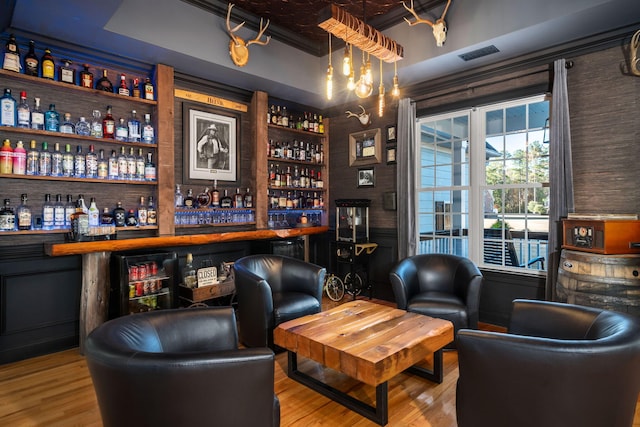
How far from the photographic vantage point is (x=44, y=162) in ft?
10.9

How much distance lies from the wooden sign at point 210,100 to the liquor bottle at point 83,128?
1057 millimetres

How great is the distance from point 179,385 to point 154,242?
260cm

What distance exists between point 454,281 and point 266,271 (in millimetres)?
1911

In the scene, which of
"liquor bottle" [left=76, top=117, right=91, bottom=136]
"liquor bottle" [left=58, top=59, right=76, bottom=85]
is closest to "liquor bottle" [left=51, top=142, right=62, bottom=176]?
"liquor bottle" [left=76, top=117, right=91, bottom=136]

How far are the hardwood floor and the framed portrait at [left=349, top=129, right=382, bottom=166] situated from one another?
3.10 metres

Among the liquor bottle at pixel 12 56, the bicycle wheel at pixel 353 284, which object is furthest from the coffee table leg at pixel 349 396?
the liquor bottle at pixel 12 56

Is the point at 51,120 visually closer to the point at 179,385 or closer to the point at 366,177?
the point at 179,385

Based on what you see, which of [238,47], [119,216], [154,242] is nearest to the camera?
[154,242]

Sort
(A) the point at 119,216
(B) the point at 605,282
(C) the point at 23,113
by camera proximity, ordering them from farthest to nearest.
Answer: (A) the point at 119,216, (C) the point at 23,113, (B) the point at 605,282

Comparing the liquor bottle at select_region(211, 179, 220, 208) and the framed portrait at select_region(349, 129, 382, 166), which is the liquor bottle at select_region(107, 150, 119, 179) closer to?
the liquor bottle at select_region(211, 179, 220, 208)

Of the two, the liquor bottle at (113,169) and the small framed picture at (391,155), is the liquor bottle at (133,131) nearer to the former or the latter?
the liquor bottle at (113,169)

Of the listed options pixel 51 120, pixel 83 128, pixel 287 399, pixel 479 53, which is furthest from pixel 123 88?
pixel 479 53

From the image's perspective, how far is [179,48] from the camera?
3.67 m

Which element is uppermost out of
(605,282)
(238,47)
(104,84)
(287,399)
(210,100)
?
(238,47)
